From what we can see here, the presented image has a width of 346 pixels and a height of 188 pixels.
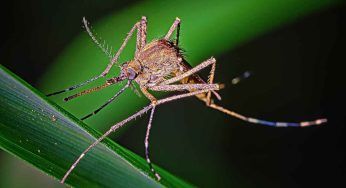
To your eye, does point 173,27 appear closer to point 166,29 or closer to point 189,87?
point 166,29

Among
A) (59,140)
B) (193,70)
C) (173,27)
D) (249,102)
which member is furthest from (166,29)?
(249,102)

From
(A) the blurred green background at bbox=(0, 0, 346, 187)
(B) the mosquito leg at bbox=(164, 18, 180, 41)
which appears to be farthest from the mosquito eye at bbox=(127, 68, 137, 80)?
(A) the blurred green background at bbox=(0, 0, 346, 187)

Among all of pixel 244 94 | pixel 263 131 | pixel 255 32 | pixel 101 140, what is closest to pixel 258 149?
pixel 263 131

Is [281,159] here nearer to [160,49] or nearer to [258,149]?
[258,149]

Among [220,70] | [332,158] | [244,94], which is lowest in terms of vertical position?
[332,158]

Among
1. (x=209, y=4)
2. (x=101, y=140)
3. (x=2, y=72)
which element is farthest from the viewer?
(x=209, y=4)
